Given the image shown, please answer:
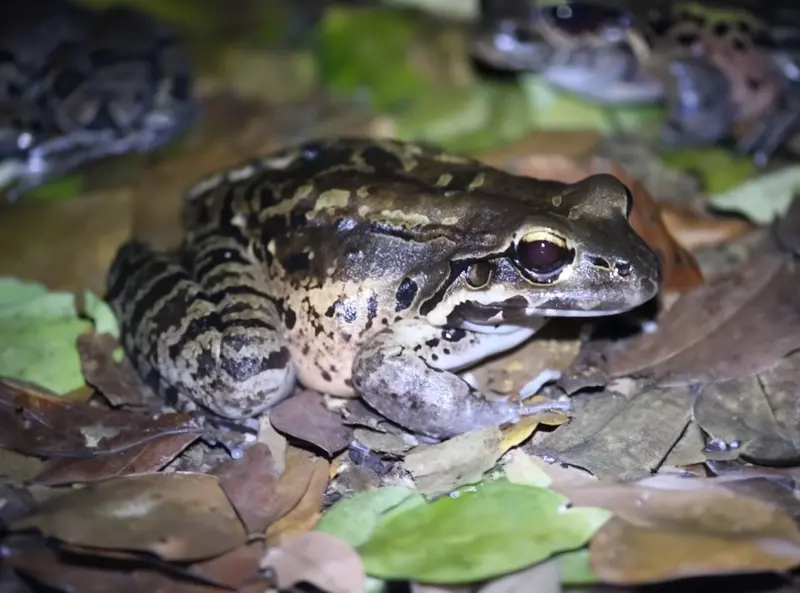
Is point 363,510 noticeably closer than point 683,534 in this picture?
No

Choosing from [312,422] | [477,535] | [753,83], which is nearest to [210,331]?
[312,422]

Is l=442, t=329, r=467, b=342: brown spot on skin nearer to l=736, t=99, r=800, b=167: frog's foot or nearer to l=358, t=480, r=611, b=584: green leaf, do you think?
l=358, t=480, r=611, b=584: green leaf

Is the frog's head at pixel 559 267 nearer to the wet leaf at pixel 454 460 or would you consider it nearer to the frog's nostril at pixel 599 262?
the frog's nostril at pixel 599 262

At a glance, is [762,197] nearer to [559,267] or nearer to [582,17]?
[559,267]

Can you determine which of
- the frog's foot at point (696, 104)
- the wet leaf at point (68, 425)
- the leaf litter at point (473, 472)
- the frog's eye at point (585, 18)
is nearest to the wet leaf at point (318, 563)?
the leaf litter at point (473, 472)

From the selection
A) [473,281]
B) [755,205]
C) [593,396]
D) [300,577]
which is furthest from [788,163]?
[300,577]
